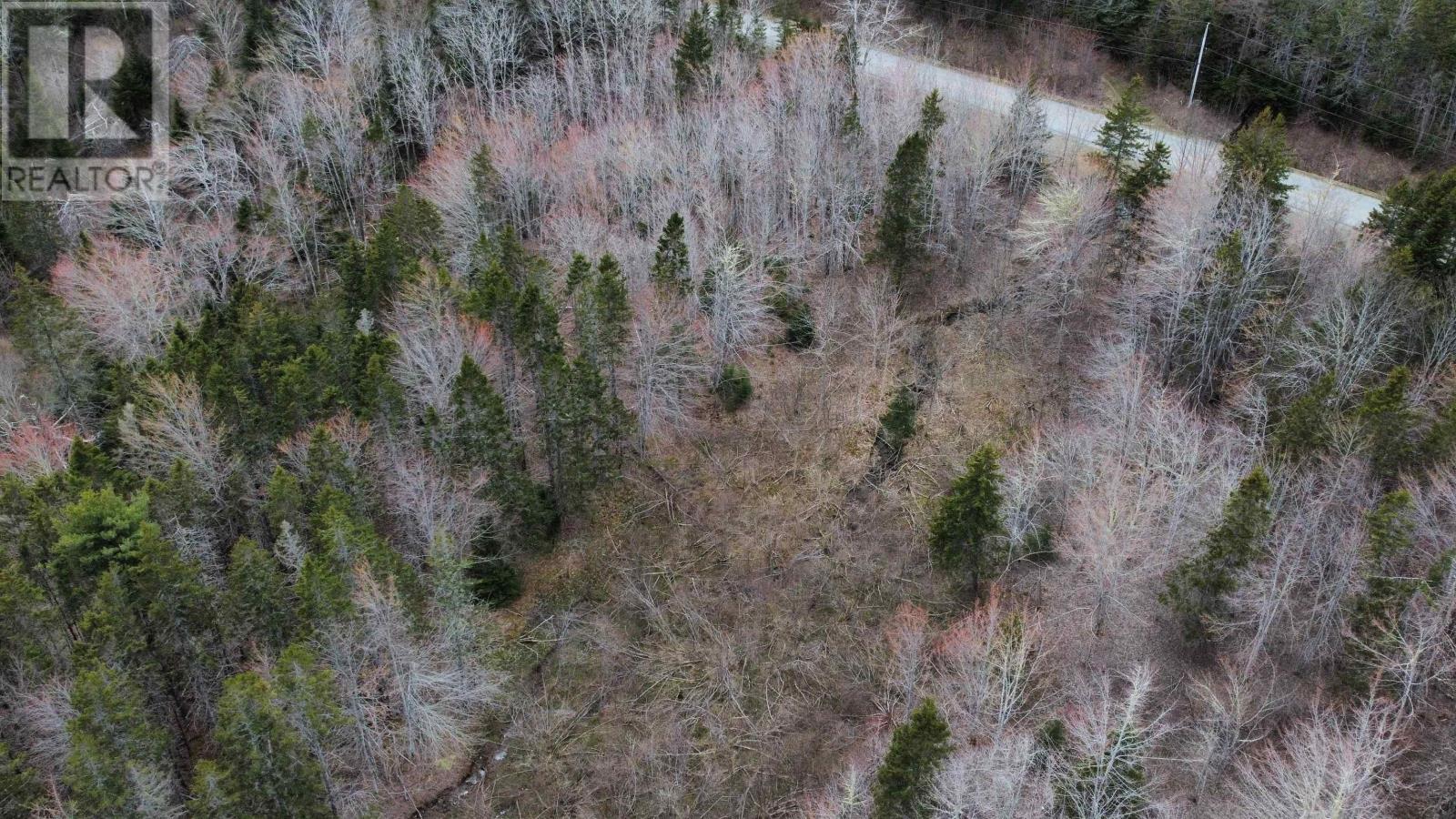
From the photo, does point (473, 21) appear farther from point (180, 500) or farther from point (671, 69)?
point (180, 500)

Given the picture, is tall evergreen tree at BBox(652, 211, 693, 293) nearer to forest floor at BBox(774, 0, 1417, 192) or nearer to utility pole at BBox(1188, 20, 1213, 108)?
forest floor at BBox(774, 0, 1417, 192)

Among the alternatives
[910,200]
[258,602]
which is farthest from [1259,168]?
[258,602]

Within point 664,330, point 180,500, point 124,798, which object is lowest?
point 124,798

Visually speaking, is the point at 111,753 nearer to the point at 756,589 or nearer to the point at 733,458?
the point at 756,589

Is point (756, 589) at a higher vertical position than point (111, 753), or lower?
higher

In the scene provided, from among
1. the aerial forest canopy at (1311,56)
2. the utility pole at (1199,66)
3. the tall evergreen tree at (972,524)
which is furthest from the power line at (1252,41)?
the tall evergreen tree at (972,524)

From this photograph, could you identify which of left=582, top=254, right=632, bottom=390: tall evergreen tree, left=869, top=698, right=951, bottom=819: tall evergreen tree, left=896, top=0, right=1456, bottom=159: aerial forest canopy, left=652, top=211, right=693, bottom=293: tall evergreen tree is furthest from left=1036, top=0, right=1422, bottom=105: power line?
left=869, top=698, right=951, bottom=819: tall evergreen tree

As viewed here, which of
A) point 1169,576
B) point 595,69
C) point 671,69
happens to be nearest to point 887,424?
point 1169,576
